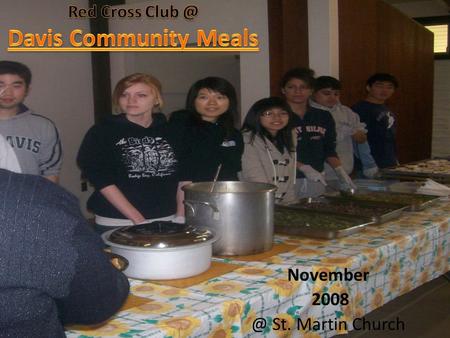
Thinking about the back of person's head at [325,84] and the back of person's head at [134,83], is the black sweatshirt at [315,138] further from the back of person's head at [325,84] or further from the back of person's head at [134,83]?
the back of person's head at [134,83]

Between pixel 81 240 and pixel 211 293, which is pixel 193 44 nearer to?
pixel 211 293

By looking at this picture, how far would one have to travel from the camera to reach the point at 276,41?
3.27 meters

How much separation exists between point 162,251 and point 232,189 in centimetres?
34

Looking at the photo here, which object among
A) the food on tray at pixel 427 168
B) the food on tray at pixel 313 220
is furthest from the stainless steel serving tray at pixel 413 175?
the food on tray at pixel 313 220

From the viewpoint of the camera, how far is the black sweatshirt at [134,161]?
4.93 feet

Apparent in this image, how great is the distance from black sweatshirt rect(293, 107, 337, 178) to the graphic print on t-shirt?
31.3 inches

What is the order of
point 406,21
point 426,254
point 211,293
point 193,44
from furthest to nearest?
point 406,21 < point 193,44 < point 426,254 < point 211,293

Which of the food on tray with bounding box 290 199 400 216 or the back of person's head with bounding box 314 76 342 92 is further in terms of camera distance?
the back of person's head with bounding box 314 76 342 92

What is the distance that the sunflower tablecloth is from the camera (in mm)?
870

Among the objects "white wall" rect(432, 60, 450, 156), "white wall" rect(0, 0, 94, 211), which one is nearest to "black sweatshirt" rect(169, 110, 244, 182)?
"white wall" rect(0, 0, 94, 211)

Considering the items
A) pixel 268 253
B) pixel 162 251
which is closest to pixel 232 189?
pixel 268 253

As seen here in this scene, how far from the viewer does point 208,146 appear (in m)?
1.71

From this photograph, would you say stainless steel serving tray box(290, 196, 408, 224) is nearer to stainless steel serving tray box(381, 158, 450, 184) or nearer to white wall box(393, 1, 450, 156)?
stainless steel serving tray box(381, 158, 450, 184)

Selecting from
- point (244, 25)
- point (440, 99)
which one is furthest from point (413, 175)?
point (440, 99)
